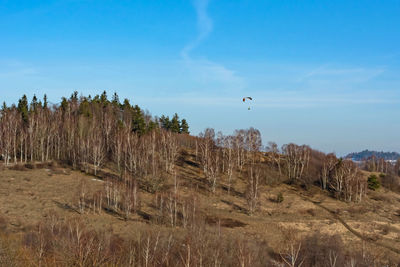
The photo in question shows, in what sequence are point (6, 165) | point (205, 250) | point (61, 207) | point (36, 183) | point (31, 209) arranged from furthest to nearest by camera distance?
point (6, 165) → point (36, 183) → point (61, 207) → point (31, 209) → point (205, 250)

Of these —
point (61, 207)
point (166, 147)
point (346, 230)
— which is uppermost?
point (166, 147)

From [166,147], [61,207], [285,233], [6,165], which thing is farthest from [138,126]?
[285,233]

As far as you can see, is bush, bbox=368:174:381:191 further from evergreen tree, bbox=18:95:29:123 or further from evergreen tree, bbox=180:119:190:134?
evergreen tree, bbox=18:95:29:123

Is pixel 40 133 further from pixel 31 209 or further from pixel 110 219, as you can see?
pixel 110 219

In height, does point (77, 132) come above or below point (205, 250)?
above

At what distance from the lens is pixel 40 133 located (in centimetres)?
7962

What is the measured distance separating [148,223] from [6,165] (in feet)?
133

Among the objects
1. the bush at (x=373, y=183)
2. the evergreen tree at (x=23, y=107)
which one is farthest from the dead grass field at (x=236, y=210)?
the evergreen tree at (x=23, y=107)

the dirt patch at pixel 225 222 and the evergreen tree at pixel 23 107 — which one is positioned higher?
the evergreen tree at pixel 23 107

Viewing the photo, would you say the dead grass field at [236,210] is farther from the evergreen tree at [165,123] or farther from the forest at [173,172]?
the evergreen tree at [165,123]

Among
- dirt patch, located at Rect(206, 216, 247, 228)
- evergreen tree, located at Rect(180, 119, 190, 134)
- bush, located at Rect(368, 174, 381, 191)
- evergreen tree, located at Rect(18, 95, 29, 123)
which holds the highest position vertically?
evergreen tree, located at Rect(18, 95, 29, 123)

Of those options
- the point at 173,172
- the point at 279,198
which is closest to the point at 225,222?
the point at 279,198

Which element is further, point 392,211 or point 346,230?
point 392,211

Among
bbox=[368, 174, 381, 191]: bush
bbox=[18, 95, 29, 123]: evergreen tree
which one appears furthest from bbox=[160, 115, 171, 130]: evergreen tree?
bbox=[368, 174, 381, 191]: bush
